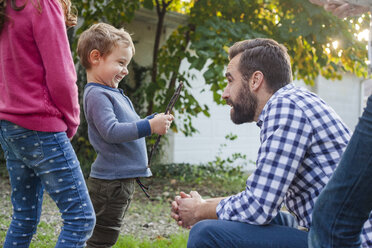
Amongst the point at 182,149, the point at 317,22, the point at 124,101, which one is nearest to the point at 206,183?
the point at 182,149

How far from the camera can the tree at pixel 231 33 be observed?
17.7 ft

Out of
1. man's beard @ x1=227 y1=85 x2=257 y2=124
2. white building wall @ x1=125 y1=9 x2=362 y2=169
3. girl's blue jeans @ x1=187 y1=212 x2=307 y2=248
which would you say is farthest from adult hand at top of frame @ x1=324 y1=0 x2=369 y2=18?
white building wall @ x1=125 y1=9 x2=362 y2=169

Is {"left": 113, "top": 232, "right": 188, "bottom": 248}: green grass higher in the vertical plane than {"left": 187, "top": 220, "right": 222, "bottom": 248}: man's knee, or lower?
lower

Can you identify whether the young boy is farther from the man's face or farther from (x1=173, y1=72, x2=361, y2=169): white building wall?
(x1=173, y1=72, x2=361, y2=169): white building wall

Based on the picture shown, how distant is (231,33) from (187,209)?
353cm

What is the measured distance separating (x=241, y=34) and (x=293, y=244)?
3.89m

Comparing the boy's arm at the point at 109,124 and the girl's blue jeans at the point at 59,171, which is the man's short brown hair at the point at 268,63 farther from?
the girl's blue jeans at the point at 59,171

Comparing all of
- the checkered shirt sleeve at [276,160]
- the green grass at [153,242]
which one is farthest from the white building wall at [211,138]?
the checkered shirt sleeve at [276,160]

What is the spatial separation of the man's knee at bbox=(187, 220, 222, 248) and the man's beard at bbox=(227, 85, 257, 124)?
1.96 ft

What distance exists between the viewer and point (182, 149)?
8.64 meters

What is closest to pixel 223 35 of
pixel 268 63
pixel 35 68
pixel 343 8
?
pixel 268 63

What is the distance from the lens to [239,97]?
7.67 feet

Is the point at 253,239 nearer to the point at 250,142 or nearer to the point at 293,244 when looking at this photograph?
the point at 293,244

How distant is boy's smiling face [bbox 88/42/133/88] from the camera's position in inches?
104
